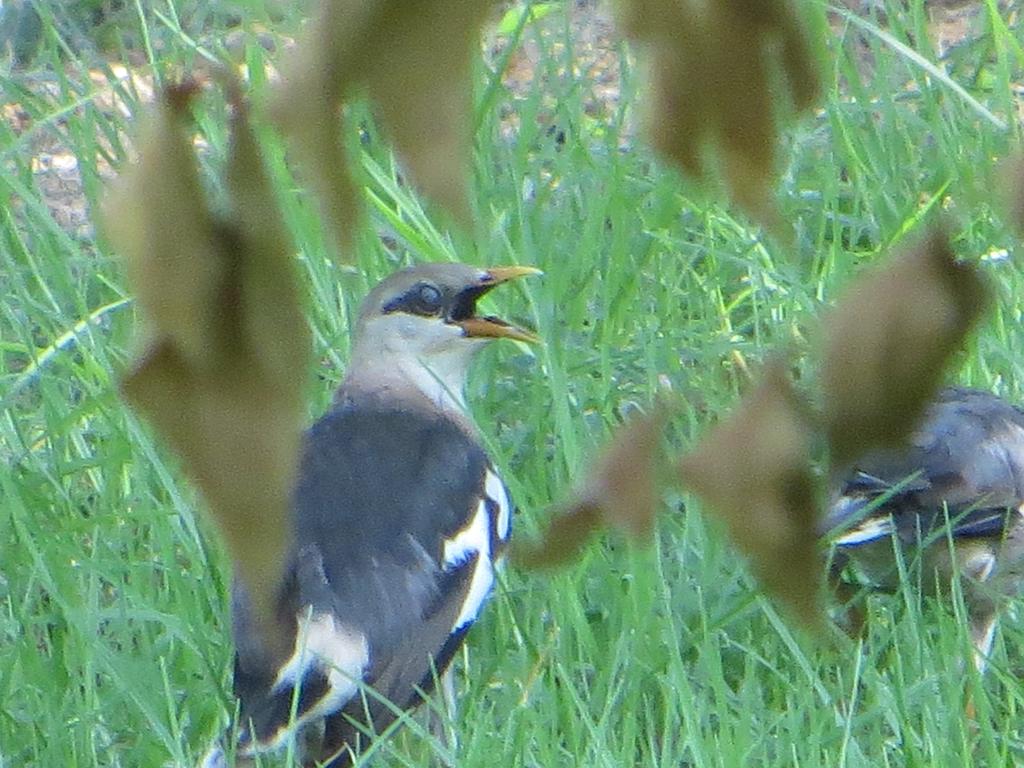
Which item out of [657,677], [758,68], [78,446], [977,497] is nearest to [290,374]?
[758,68]

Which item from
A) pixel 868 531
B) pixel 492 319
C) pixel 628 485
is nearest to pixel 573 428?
pixel 492 319

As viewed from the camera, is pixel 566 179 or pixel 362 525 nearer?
pixel 362 525

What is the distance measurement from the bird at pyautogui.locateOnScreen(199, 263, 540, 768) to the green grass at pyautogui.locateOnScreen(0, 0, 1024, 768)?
0.11 m

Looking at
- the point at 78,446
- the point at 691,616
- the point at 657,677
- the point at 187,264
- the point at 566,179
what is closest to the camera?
the point at 187,264

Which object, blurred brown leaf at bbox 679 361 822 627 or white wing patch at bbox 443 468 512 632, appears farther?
white wing patch at bbox 443 468 512 632

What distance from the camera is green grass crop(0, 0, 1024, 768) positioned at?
369cm

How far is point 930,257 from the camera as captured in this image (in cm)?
95

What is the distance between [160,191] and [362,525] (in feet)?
10.1

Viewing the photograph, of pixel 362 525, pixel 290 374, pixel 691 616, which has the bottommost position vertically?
pixel 691 616

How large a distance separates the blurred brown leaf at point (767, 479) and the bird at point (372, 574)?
91.4 inches

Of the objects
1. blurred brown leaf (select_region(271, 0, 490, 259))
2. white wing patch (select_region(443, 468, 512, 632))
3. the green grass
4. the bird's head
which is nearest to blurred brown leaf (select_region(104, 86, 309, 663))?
blurred brown leaf (select_region(271, 0, 490, 259))

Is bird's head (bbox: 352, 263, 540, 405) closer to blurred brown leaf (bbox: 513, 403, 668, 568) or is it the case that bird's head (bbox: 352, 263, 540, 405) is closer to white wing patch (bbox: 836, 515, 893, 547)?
white wing patch (bbox: 836, 515, 893, 547)

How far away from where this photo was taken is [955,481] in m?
4.29

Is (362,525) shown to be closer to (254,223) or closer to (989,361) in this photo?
(989,361)
